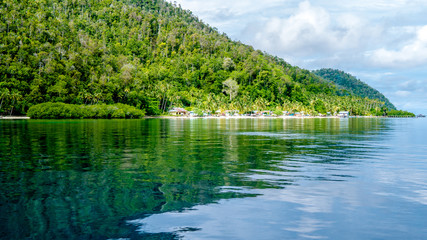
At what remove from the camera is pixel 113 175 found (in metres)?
16.2

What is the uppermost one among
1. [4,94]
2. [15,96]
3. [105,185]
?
[4,94]

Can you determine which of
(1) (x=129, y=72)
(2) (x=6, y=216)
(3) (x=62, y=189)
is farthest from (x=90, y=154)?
(1) (x=129, y=72)

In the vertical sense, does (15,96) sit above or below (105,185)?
above

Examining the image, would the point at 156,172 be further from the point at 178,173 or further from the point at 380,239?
the point at 380,239

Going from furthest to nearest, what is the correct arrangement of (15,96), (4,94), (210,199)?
(15,96) → (4,94) → (210,199)

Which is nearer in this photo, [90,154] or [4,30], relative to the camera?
[90,154]

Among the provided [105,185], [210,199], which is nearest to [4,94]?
[105,185]

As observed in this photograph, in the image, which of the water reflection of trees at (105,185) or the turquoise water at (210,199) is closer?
the turquoise water at (210,199)

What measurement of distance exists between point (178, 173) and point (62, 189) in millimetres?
5385

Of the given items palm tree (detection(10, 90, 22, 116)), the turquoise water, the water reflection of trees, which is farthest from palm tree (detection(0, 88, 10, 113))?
the turquoise water

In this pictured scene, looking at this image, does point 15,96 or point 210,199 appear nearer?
point 210,199

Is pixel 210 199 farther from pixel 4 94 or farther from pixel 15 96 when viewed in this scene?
pixel 15 96

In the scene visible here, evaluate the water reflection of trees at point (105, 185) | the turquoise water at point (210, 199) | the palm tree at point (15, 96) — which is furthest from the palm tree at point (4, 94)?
the turquoise water at point (210, 199)

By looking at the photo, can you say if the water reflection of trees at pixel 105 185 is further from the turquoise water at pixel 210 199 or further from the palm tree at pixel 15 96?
the palm tree at pixel 15 96
